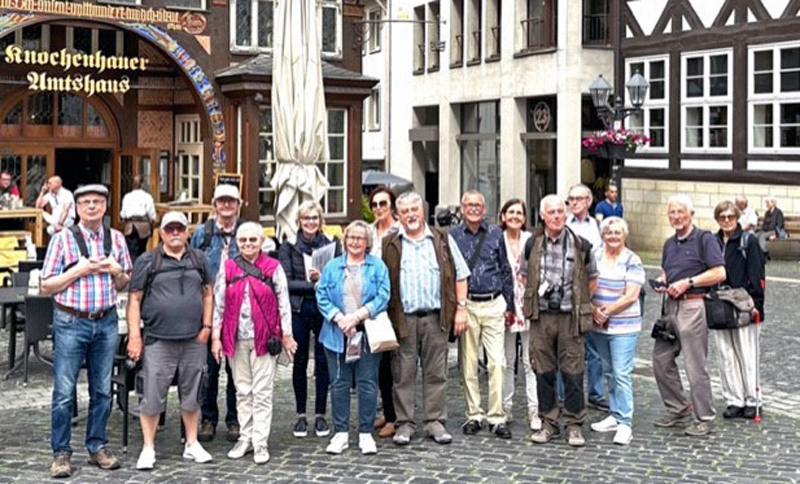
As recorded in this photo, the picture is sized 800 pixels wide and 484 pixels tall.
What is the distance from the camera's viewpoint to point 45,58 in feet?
61.9

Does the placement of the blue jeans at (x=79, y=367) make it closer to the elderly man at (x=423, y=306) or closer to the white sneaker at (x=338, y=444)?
the white sneaker at (x=338, y=444)

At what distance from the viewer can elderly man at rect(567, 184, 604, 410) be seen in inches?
359

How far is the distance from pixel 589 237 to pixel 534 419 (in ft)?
5.61

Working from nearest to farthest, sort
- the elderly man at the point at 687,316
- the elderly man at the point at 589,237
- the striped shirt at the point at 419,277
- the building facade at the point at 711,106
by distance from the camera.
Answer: the striped shirt at the point at 419,277 → the elderly man at the point at 687,316 → the elderly man at the point at 589,237 → the building facade at the point at 711,106

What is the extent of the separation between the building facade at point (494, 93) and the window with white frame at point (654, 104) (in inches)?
57.2

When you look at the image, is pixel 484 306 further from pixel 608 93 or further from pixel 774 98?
pixel 774 98

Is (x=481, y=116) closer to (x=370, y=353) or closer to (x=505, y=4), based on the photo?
(x=505, y=4)

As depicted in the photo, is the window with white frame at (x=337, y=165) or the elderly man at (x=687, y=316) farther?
the window with white frame at (x=337, y=165)

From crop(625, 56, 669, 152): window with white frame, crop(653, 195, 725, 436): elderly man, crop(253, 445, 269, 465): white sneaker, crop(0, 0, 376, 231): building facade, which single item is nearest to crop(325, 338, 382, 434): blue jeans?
crop(253, 445, 269, 465): white sneaker

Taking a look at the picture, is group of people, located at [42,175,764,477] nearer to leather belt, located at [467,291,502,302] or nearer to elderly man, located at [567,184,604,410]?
leather belt, located at [467,291,502,302]

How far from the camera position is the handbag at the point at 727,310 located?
8695 millimetres

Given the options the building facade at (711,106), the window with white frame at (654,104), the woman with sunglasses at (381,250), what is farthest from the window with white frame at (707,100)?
the woman with sunglasses at (381,250)

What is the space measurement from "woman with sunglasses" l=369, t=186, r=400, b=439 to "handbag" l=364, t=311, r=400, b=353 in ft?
1.54

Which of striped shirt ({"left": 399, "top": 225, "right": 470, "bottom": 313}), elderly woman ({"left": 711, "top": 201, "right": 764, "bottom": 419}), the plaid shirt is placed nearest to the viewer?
the plaid shirt
